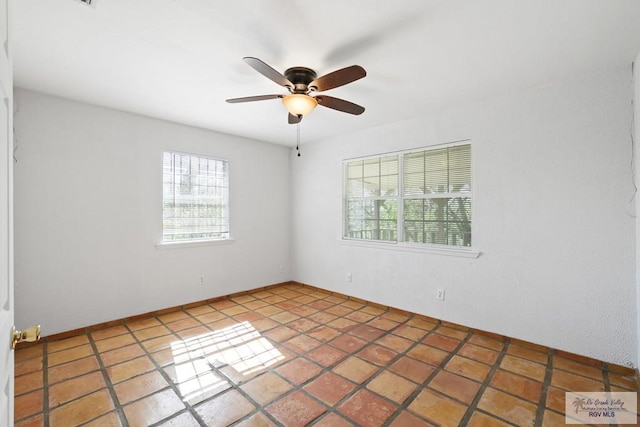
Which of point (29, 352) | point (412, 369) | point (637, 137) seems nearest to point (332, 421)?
point (412, 369)

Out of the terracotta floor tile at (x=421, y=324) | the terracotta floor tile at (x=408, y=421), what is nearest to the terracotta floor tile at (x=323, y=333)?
the terracotta floor tile at (x=421, y=324)

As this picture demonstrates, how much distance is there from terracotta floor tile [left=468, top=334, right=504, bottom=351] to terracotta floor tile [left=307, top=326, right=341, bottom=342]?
1380 millimetres

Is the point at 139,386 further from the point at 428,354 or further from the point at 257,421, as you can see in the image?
the point at 428,354

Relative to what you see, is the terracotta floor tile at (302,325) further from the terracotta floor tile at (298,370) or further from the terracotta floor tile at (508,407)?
the terracotta floor tile at (508,407)

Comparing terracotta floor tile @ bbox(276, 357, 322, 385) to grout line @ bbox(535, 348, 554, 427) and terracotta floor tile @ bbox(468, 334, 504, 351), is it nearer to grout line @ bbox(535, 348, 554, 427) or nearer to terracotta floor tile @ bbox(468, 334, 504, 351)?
grout line @ bbox(535, 348, 554, 427)

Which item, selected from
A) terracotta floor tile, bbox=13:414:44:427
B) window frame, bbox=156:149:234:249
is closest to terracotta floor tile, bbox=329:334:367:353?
terracotta floor tile, bbox=13:414:44:427

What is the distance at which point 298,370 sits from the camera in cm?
242

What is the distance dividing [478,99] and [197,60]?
2694 mm

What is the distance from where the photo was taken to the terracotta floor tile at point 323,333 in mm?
3023

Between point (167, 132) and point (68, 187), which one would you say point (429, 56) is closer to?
point (167, 132)

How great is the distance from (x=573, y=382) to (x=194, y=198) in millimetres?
4352

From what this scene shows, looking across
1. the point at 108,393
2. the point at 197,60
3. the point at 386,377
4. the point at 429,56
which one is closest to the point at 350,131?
the point at 429,56

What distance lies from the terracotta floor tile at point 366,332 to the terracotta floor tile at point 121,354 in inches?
81.5

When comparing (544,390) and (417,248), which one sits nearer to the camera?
(544,390)
